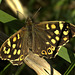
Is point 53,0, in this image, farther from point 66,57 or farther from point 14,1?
point 66,57

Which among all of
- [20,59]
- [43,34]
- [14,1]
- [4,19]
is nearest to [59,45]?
[43,34]

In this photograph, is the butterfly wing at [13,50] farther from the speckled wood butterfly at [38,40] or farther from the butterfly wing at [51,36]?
the butterfly wing at [51,36]

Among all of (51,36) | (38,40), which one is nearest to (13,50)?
(38,40)

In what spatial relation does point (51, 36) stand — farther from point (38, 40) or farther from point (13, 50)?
point (13, 50)

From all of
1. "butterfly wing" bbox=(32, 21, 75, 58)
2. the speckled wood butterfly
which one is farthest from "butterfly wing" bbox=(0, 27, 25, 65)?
"butterfly wing" bbox=(32, 21, 75, 58)

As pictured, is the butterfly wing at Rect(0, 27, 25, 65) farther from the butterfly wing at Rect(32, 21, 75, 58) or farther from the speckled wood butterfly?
the butterfly wing at Rect(32, 21, 75, 58)
